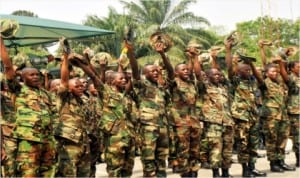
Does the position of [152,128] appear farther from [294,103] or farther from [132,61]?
[294,103]

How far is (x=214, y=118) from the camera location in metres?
7.72

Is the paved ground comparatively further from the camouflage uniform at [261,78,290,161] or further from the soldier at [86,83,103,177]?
the soldier at [86,83,103,177]

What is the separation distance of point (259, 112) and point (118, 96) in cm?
324

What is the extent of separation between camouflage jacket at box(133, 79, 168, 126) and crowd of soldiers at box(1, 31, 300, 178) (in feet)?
0.04

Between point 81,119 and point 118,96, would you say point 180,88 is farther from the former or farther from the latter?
point 81,119

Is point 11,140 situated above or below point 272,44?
below

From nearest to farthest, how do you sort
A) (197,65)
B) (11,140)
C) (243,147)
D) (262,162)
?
(11,140) → (197,65) → (243,147) → (262,162)

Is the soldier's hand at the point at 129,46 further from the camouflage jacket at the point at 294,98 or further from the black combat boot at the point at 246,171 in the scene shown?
the camouflage jacket at the point at 294,98

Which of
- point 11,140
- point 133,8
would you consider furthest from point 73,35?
point 133,8

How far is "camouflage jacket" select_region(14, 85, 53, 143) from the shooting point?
5551 millimetres

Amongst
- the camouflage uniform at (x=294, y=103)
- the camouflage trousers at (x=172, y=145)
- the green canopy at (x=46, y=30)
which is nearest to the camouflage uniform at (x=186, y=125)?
the camouflage trousers at (x=172, y=145)

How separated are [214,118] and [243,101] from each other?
30.4 inches

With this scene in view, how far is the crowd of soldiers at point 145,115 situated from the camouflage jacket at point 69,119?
0.4 inches

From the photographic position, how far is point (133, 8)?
24062 millimetres
